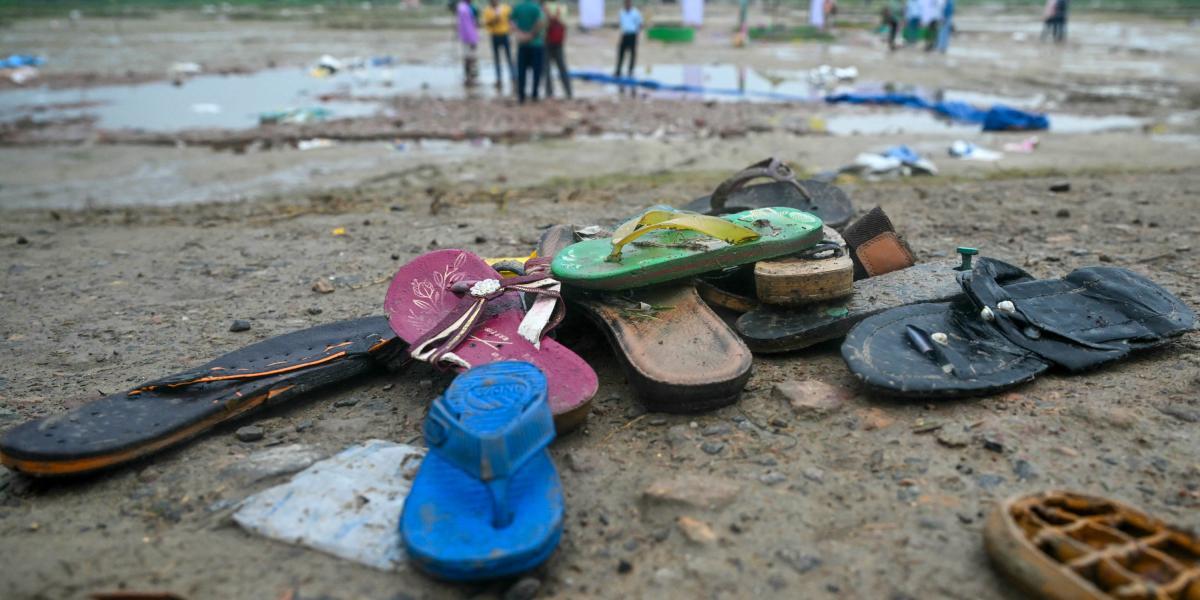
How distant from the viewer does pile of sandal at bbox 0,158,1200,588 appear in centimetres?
182

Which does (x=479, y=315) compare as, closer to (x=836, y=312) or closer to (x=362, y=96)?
(x=836, y=312)

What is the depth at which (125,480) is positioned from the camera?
1875 mm

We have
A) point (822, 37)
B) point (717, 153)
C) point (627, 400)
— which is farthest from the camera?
point (822, 37)

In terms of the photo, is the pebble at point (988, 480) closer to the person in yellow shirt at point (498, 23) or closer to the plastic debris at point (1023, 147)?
the plastic debris at point (1023, 147)

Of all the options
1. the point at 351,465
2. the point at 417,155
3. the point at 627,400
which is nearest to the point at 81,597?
the point at 351,465

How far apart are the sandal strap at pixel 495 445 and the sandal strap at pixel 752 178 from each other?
1777 mm

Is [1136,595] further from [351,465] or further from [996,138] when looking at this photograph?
[996,138]

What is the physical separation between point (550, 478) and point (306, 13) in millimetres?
30427

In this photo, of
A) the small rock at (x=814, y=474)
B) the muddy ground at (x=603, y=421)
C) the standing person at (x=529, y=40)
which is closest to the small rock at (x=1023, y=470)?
the muddy ground at (x=603, y=421)

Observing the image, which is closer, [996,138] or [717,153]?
[717,153]

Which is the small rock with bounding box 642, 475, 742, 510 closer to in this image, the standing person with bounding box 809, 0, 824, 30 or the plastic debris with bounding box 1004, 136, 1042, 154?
the plastic debris with bounding box 1004, 136, 1042, 154

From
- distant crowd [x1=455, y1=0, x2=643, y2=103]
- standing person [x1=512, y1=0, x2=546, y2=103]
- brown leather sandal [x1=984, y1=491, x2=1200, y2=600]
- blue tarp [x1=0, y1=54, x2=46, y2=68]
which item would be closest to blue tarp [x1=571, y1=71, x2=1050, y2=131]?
distant crowd [x1=455, y1=0, x2=643, y2=103]

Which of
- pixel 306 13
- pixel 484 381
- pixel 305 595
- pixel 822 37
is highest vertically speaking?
pixel 306 13

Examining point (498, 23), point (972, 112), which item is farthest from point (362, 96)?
point (972, 112)
